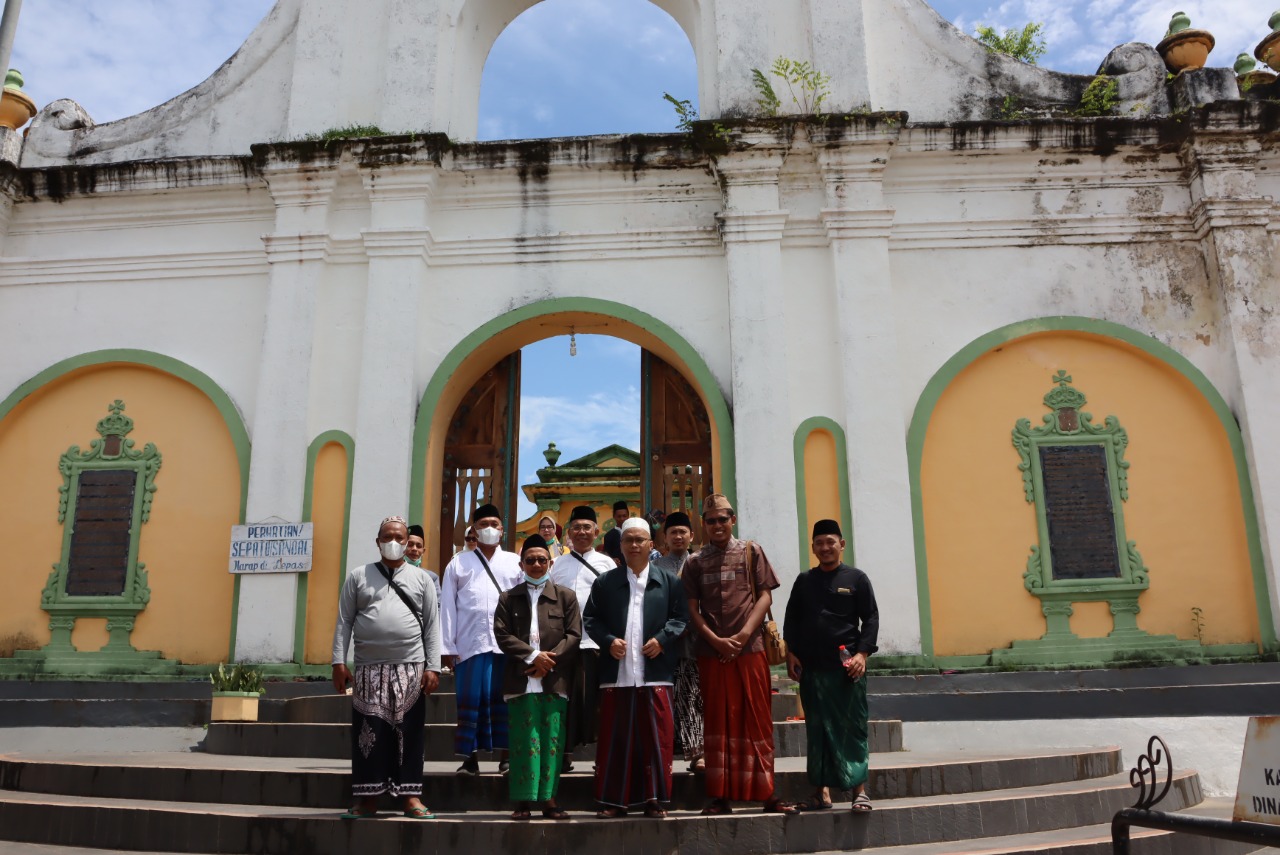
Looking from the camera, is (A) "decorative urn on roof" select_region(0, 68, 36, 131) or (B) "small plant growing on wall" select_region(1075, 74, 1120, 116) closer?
(B) "small plant growing on wall" select_region(1075, 74, 1120, 116)

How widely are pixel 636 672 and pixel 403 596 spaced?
1.17 meters

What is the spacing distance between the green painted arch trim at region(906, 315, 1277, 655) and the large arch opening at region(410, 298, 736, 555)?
Answer: 5.04 ft

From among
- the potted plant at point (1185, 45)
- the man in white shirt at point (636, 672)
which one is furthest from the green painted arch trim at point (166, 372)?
the potted plant at point (1185, 45)

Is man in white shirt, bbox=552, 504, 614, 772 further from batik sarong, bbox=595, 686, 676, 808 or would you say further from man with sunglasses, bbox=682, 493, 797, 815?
man with sunglasses, bbox=682, 493, 797, 815

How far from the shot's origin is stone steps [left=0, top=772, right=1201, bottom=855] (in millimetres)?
4352

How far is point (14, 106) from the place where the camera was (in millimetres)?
9805

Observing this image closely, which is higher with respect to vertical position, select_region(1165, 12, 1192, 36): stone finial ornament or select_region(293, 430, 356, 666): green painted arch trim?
select_region(1165, 12, 1192, 36): stone finial ornament

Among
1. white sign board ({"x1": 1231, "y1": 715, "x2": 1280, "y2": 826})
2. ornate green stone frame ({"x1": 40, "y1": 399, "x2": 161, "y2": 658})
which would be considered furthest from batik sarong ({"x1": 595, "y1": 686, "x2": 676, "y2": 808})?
ornate green stone frame ({"x1": 40, "y1": 399, "x2": 161, "y2": 658})

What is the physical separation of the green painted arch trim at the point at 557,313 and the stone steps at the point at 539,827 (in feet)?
12.3

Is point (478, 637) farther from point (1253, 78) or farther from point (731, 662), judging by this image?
point (1253, 78)

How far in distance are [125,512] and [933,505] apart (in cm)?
689

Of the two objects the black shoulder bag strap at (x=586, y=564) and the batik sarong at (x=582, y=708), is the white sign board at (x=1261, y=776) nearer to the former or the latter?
the batik sarong at (x=582, y=708)

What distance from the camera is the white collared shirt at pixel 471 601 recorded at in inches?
215

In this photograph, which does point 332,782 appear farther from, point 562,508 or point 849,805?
point 562,508
